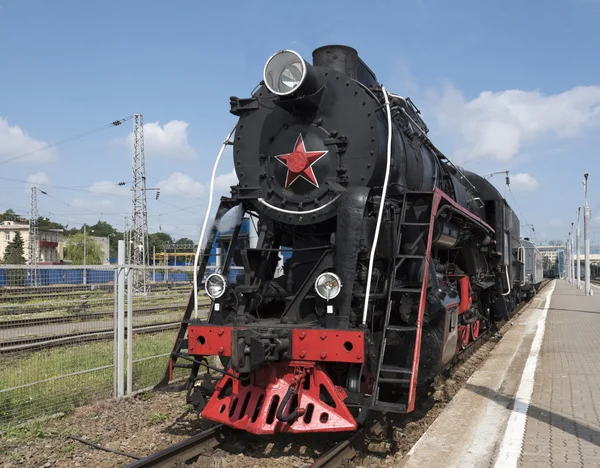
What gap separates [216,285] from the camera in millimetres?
5605

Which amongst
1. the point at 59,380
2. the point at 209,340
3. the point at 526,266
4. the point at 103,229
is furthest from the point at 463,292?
the point at 103,229

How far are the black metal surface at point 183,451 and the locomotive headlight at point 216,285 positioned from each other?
1.30 metres

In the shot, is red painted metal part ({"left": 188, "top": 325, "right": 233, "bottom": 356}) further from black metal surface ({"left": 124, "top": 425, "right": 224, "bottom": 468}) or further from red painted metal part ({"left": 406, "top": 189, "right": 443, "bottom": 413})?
red painted metal part ({"left": 406, "top": 189, "right": 443, "bottom": 413})

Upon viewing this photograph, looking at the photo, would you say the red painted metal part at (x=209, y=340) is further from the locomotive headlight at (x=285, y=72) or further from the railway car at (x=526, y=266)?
the railway car at (x=526, y=266)

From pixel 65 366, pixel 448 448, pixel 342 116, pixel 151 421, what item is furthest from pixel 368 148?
pixel 65 366

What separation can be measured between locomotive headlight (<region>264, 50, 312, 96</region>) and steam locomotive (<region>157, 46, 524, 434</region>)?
0.01 m

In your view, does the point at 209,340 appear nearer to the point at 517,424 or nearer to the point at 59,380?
the point at 59,380

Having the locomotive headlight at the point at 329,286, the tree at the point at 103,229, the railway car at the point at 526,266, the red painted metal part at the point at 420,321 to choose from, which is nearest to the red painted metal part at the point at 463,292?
the red painted metal part at the point at 420,321

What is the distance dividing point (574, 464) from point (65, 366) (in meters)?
6.19

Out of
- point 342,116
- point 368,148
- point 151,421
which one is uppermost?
point 342,116

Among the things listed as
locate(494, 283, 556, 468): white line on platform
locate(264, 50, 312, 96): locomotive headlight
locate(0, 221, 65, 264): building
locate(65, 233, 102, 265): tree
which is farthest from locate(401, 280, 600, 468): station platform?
locate(65, 233, 102, 265): tree

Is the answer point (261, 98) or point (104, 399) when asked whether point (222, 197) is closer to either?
point (261, 98)

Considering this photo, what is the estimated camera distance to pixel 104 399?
6762 mm

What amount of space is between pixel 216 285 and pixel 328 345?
58.9 inches
